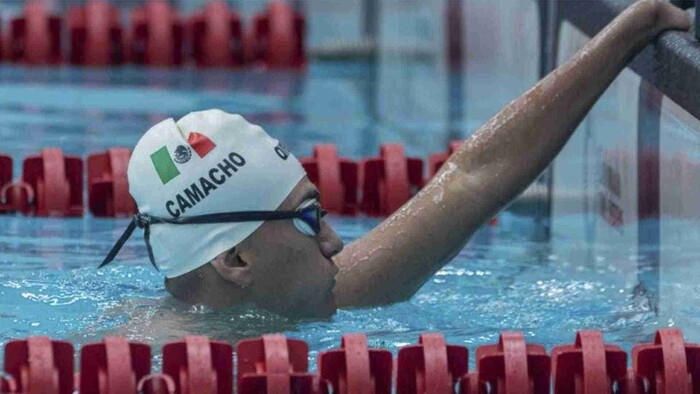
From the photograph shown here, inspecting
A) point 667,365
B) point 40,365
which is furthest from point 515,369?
point 40,365

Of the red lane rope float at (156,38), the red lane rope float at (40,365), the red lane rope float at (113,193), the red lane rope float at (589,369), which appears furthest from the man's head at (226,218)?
the red lane rope float at (156,38)

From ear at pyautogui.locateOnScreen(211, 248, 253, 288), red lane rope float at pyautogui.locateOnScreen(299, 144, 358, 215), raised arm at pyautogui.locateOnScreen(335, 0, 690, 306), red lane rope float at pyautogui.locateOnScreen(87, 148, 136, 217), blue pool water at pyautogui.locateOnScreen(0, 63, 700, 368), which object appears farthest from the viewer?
red lane rope float at pyautogui.locateOnScreen(299, 144, 358, 215)

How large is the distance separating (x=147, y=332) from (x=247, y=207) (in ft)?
0.88

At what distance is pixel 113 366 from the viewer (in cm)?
239

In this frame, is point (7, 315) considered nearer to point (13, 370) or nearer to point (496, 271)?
point (13, 370)

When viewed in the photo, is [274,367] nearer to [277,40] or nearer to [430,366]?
[430,366]

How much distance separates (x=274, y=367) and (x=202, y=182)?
42 cm

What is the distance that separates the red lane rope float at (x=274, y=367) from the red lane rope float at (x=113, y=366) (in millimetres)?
144

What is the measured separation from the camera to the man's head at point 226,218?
2707 millimetres

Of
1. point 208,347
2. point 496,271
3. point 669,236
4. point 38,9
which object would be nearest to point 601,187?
point 496,271

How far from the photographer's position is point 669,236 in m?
3.19

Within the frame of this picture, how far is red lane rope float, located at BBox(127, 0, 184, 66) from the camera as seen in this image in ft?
24.4

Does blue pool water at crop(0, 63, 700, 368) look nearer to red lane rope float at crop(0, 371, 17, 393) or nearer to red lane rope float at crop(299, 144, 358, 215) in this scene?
red lane rope float at crop(299, 144, 358, 215)

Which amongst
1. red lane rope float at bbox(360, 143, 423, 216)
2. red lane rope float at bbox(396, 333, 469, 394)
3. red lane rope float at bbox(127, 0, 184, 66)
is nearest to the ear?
red lane rope float at bbox(396, 333, 469, 394)
